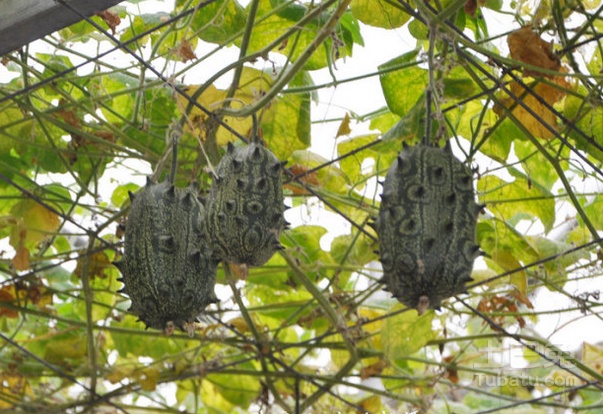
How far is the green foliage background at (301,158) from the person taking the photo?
2301 mm

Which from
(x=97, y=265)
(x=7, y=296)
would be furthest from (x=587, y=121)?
(x=7, y=296)

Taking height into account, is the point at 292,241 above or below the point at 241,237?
above

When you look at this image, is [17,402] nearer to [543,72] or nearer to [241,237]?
[241,237]

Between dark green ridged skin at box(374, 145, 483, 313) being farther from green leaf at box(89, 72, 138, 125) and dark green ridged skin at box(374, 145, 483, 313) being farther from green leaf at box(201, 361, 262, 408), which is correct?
green leaf at box(201, 361, 262, 408)

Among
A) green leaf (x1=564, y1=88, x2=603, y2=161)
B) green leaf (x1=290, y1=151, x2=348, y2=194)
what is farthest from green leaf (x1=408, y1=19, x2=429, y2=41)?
green leaf (x1=290, y1=151, x2=348, y2=194)

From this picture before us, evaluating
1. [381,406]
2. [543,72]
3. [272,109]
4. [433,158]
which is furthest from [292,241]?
[433,158]

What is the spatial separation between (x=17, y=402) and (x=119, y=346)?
480 millimetres

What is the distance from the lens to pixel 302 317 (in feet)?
10.3

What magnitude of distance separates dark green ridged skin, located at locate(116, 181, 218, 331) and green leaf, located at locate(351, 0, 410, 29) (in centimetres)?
67

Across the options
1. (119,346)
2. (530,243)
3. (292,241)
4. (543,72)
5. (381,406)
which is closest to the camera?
(543,72)

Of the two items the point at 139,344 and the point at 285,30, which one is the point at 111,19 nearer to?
the point at 285,30

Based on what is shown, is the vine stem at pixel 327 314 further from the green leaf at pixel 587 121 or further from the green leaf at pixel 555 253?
the green leaf at pixel 587 121

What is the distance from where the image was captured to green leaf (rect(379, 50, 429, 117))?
2475mm

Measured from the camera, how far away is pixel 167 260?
192cm
